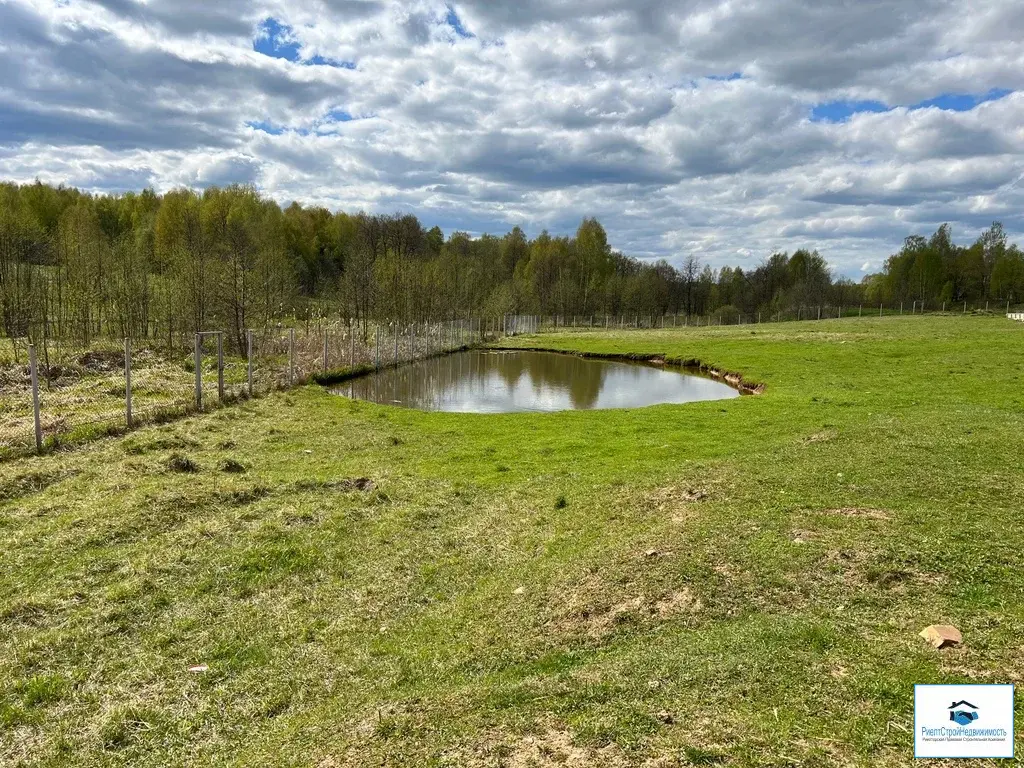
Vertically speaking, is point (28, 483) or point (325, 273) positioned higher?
point (325, 273)

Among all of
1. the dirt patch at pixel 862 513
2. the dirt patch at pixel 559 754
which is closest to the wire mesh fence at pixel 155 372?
the dirt patch at pixel 559 754

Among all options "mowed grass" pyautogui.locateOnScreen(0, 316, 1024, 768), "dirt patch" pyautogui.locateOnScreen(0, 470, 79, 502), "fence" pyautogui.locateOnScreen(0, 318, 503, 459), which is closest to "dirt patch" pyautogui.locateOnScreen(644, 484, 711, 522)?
"mowed grass" pyautogui.locateOnScreen(0, 316, 1024, 768)

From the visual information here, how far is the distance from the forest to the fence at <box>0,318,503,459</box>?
1800 millimetres

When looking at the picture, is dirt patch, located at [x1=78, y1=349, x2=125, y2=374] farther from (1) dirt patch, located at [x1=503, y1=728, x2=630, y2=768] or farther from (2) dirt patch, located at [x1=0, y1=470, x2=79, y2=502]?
(1) dirt patch, located at [x1=503, y1=728, x2=630, y2=768]

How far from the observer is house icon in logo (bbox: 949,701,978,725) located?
387cm

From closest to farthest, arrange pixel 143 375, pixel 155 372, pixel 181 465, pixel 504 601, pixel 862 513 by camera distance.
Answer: pixel 504 601 → pixel 862 513 → pixel 181 465 → pixel 143 375 → pixel 155 372

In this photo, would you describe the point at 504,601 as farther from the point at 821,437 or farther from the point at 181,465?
the point at 821,437

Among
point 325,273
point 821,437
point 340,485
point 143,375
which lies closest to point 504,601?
point 340,485

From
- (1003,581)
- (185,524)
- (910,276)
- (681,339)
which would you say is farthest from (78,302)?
(910,276)

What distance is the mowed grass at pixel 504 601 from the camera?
4.36 meters

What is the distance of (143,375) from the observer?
870 inches

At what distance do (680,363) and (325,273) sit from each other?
5289cm

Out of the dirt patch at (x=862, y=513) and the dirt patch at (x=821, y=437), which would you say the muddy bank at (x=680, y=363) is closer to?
the dirt patch at (x=821, y=437)
